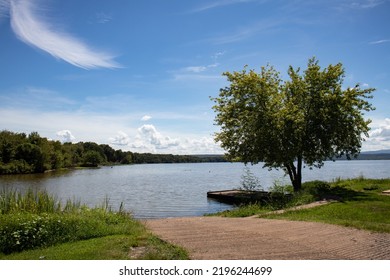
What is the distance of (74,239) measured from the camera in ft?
37.4

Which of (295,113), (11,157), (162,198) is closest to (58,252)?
(295,113)

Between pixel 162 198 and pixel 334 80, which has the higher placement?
pixel 334 80

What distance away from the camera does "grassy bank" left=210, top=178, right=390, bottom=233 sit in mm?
13789

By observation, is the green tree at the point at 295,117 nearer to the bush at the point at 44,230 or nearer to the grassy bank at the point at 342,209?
the grassy bank at the point at 342,209

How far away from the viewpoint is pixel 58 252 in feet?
32.1

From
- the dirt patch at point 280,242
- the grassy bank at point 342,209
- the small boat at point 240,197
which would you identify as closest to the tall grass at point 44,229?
the dirt patch at point 280,242

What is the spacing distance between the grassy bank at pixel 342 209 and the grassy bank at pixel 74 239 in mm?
7085

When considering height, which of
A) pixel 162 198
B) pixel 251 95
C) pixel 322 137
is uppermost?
pixel 251 95

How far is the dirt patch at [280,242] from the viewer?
345 inches

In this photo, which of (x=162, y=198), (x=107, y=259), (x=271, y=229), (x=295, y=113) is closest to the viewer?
(x=107, y=259)

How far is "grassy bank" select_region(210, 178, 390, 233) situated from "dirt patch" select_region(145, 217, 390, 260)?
141 cm

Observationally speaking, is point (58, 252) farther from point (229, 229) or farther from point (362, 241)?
point (362, 241)

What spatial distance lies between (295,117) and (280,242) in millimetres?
16198

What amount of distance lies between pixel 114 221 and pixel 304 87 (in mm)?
18365
